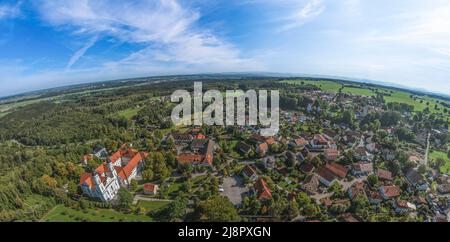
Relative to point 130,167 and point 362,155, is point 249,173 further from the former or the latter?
point 362,155

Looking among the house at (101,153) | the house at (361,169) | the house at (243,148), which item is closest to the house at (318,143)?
the house at (361,169)

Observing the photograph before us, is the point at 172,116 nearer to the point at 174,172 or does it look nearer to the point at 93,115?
the point at 93,115

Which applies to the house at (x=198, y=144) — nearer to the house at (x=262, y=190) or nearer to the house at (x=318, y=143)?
the house at (x=262, y=190)

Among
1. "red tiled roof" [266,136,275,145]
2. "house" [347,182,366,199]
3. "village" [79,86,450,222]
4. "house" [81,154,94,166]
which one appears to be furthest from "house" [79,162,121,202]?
"house" [347,182,366,199]
